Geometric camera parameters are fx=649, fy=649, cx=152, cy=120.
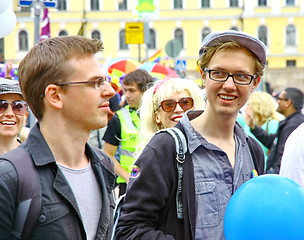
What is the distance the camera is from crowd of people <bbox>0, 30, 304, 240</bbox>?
2248 mm

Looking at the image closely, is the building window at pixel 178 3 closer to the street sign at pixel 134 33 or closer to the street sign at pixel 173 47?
the street sign at pixel 173 47

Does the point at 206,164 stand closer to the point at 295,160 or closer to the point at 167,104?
the point at 295,160

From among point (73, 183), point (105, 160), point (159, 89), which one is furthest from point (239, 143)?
point (159, 89)

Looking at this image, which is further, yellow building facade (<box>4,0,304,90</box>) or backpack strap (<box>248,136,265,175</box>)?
yellow building facade (<box>4,0,304,90</box>)

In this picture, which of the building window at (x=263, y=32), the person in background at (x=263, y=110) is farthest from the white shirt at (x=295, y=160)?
the building window at (x=263, y=32)

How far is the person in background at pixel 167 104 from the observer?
13.6ft

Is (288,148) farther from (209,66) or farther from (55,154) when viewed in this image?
(55,154)

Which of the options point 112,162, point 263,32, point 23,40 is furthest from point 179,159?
point 23,40

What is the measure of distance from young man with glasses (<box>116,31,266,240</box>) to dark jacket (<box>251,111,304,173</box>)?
389cm

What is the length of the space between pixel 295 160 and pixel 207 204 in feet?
2.25

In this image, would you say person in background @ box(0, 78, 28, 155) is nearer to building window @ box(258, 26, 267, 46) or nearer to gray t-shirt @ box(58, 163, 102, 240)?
gray t-shirt @ box(58, 163, 102, 240)

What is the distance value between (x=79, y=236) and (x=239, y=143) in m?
0.94

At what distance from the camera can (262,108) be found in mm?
7770

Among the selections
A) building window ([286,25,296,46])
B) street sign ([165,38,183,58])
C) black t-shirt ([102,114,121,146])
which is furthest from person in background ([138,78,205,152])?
building window ([286,25,296,46])
